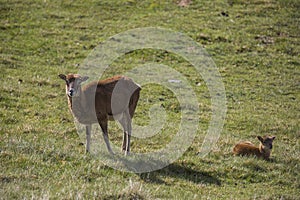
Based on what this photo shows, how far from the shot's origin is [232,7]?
32.1 meters

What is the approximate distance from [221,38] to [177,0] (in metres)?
7.21

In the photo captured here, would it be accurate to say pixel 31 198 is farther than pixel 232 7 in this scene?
No

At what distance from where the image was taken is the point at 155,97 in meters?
19.9

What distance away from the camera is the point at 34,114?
15.9 metres

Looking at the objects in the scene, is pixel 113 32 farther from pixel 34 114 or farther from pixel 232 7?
pixel 34 114

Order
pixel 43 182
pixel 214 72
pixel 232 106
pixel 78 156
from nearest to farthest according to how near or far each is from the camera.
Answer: pixel 43 182 → pixel 78 156 → pixel 232 106 → pixel 214 72

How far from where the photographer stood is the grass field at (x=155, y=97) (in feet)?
33.2

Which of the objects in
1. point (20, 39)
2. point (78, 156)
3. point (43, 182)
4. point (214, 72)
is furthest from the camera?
point (20, 39)

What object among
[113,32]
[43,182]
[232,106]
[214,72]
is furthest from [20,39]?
[43,182]

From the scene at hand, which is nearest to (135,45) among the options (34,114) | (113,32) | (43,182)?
(113,32)

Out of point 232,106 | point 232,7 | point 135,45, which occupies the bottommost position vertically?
point 232,106

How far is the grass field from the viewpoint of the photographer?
10117 millimetres

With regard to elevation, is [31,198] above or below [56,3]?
below

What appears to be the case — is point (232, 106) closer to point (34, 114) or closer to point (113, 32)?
point (34, 114)
